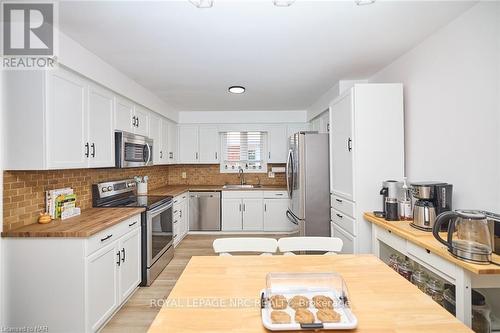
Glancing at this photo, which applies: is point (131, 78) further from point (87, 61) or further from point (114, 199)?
point (114, 199)

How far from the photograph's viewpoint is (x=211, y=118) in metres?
5.07

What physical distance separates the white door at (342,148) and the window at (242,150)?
7.87ft

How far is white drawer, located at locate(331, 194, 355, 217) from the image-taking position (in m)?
2.54

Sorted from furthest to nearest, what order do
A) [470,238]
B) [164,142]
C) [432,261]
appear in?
1. [164,142]
2. [432,261]
3. [470,238]

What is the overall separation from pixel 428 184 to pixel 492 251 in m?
0.60

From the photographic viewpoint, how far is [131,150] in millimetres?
3025

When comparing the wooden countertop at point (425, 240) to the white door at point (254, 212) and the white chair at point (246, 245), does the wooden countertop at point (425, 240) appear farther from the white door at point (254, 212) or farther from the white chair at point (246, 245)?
the white door at point (254, 212)

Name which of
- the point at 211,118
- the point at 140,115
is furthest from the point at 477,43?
the point at 211,118

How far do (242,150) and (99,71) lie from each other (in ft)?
10.6

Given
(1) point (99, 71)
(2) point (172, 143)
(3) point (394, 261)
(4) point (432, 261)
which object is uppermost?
(1) point (99, 71)

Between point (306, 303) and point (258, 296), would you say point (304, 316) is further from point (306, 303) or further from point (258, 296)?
point (258, 296)

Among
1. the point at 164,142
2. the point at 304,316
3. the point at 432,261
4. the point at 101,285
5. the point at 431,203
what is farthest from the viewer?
the point at 164,142

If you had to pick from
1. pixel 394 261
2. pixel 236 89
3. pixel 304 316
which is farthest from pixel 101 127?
pixel 394 261

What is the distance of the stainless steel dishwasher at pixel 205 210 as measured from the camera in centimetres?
473
